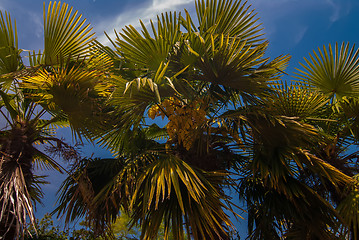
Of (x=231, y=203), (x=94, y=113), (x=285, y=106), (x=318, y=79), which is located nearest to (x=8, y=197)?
(x=94, y=113)

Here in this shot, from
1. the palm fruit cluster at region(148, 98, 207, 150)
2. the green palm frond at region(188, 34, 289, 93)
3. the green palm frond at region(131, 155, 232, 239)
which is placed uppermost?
the green palm frond at region(188, 34, 289, 93)

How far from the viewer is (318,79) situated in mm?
5250

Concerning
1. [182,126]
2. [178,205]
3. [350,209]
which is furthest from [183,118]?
[350,209]

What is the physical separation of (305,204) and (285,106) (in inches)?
57.9

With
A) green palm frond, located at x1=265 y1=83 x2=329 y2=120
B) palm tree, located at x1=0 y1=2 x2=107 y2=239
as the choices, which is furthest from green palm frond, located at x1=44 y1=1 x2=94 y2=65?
green palm frond, located at x1=265 y1=83 x2=329 y2=120

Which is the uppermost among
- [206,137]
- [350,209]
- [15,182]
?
[206,137]

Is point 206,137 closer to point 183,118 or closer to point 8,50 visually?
point 183,118

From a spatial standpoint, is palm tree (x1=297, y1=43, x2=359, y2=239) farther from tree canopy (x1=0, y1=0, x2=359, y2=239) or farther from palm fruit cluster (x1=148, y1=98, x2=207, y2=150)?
palm fruit cluster (x1=148, y1=98, x2=207, y2=150)

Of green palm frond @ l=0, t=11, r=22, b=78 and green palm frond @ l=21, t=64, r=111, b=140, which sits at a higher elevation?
green palm frond @ l=0, t=11, r=22, b=78

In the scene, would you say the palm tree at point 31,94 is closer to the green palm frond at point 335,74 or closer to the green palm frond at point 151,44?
the green palm frond at point 151,44

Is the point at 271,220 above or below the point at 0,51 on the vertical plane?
below

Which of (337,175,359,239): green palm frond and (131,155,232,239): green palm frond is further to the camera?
(337,175,359,239): green palm frond

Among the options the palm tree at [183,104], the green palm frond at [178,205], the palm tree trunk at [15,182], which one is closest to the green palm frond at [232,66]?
the palm tree at [183,104]

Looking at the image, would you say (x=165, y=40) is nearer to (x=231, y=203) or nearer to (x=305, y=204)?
(x=231, y=203)
